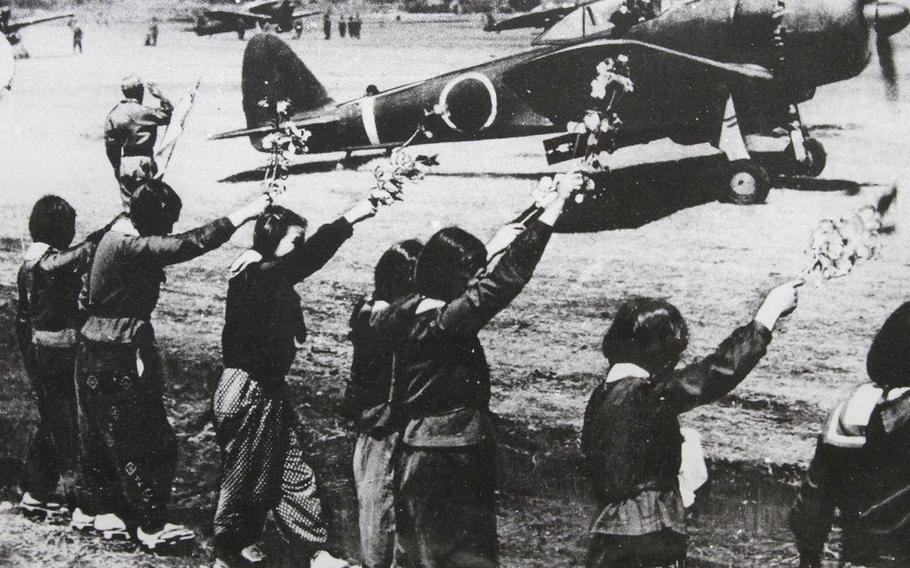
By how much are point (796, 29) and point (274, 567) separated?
311 centimetres

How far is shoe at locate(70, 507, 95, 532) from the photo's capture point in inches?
181

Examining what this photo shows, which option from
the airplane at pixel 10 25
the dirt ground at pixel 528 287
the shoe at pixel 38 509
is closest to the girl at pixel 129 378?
the dirt ground at pixel 528 287

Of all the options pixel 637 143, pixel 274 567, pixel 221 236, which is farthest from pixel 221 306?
pixel 637 143

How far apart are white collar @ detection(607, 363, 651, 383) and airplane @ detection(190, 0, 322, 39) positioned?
291 cm

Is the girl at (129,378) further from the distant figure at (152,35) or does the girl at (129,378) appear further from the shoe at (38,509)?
the distant figure at (152,35)

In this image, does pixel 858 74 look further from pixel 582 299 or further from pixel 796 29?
pixel 582 299

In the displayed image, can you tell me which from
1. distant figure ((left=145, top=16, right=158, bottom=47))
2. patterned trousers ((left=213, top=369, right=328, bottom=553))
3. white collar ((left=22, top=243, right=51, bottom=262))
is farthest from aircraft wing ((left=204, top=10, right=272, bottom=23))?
patterned trousers ((left=213, top=369, right=328, bottom=553))

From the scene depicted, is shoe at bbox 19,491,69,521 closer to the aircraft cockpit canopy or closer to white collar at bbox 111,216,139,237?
white collar at bbox 111,216,139,237

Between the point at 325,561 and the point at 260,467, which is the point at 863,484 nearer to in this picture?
the point at 325,561

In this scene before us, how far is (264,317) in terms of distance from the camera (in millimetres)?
3994

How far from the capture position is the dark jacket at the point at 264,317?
394cm

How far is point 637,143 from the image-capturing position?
3975mm

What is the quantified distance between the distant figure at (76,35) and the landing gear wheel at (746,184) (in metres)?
3.47

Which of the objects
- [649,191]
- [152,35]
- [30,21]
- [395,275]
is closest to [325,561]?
[395,275]
